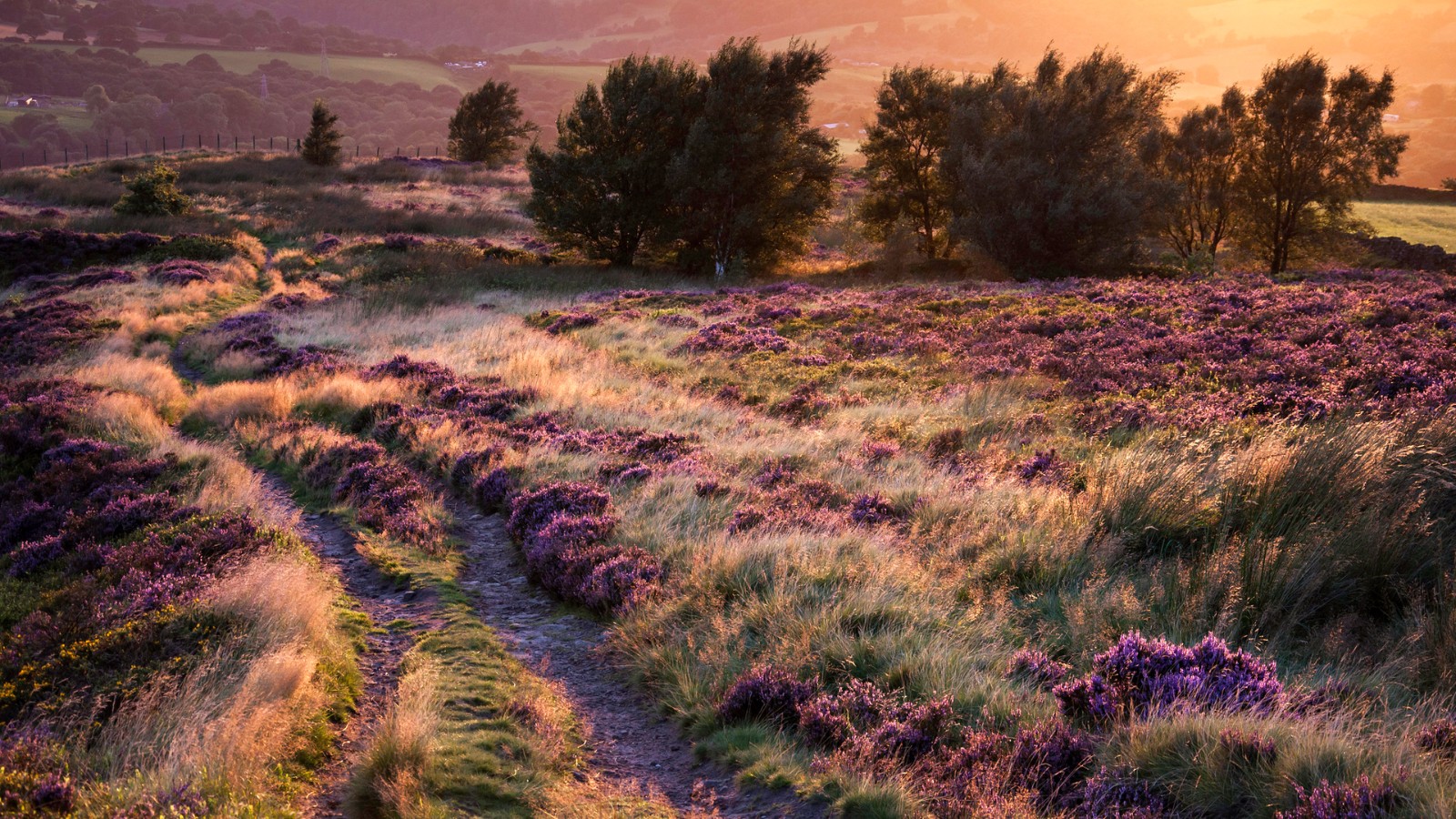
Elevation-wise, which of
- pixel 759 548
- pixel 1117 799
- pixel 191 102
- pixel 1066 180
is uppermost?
pixel 191 102

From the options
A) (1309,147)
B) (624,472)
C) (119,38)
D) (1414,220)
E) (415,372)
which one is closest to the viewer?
(624,472)

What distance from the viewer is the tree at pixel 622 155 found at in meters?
35.9

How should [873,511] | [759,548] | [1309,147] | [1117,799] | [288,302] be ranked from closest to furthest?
1. [1117,799]
2. [759,548]
3. [873,511]
4. [288,302]
5. [1309,147]

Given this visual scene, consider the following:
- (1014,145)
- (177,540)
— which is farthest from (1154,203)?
(177,540)

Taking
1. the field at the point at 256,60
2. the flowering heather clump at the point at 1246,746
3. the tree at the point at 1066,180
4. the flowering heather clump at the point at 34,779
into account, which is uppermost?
the field at the point at 256,60

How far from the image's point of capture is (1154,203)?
1307 inches

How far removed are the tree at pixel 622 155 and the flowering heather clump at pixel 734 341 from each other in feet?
54.1

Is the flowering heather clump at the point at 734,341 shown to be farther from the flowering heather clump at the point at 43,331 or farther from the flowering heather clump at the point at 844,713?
the flowering heather clump at the point at 43,331

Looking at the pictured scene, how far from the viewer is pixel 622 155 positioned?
36438 millimetres

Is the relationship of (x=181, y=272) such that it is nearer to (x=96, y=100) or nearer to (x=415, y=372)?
(x=415, y=372)

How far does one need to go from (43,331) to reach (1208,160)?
4734 cm

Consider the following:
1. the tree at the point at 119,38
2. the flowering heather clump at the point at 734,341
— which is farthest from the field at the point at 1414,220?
the tree at the point at 119,38

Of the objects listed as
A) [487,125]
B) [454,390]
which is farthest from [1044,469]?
[487,125]

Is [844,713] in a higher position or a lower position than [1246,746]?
lower
